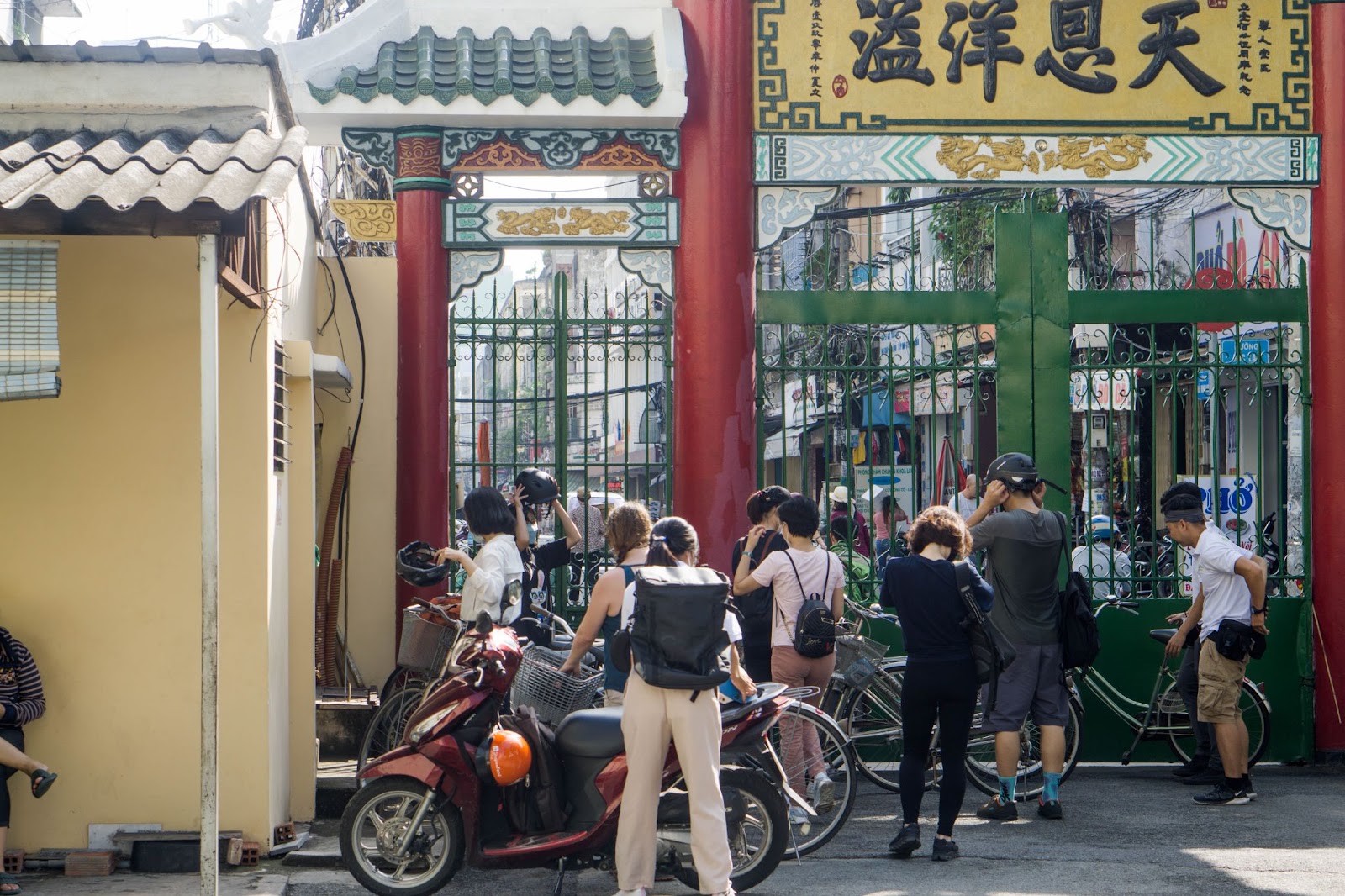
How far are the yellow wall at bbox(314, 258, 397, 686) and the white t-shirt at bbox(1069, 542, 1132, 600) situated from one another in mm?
4260

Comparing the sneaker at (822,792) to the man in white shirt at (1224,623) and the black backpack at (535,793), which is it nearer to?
the black backpack at (535,793)

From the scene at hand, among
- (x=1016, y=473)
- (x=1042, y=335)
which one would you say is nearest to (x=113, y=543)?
(x=1016, y=473)

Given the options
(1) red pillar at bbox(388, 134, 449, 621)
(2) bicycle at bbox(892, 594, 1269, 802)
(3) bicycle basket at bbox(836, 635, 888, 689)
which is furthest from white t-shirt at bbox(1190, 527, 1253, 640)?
(1) red pillar at bbox(388, 134, 449, 621)

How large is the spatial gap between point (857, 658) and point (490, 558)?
2093 mm

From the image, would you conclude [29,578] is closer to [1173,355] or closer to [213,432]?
[213,432]

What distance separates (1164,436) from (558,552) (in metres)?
7.86

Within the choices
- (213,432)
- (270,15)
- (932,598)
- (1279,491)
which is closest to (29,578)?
(213,432)

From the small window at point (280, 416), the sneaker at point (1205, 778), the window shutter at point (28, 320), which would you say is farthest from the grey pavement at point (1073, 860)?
the window shutter at point (28, 320)

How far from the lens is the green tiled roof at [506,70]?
8.98 m

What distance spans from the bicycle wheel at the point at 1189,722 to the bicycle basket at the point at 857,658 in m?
2.01

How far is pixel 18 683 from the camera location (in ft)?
21.7

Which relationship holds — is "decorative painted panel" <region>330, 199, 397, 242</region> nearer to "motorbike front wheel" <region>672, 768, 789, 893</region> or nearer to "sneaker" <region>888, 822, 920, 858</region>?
"motorbike front wheel" <region>672, 768, 789, 893</region>

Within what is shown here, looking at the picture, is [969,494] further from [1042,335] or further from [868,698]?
[868,698]

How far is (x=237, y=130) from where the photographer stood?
6.69 meters
